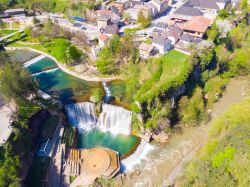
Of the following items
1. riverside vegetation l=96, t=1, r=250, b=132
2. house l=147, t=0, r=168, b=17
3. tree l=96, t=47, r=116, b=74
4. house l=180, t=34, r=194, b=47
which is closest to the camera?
riverside vegetation l=96, t=1, r=250, b=132

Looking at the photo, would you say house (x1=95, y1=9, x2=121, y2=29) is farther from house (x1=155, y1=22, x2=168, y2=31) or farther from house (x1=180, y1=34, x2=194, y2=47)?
house (x1=180, y1=34, x2=194, y2=47)

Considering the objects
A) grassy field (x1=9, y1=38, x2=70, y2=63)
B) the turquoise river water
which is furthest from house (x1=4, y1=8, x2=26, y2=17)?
the turquoise river water

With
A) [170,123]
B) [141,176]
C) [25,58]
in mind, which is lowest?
[141,176]

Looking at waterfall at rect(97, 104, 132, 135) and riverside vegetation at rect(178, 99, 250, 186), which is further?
waterfall at rect(97, 104, 132, 135)

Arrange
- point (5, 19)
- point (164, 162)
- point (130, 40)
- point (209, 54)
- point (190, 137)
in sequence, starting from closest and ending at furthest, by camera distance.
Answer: point (164, 162) → point (190, 137) → point (209, 54) → point (130, 40) → point (5, 19)

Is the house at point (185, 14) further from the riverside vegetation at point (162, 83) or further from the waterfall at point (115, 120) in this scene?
the waterfall at point (115, 120)

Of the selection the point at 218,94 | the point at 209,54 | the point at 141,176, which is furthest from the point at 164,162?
the point at 209,54

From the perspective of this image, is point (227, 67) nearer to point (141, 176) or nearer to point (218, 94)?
point (218, 94)

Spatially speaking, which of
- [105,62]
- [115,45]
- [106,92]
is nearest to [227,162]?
[106,92]
